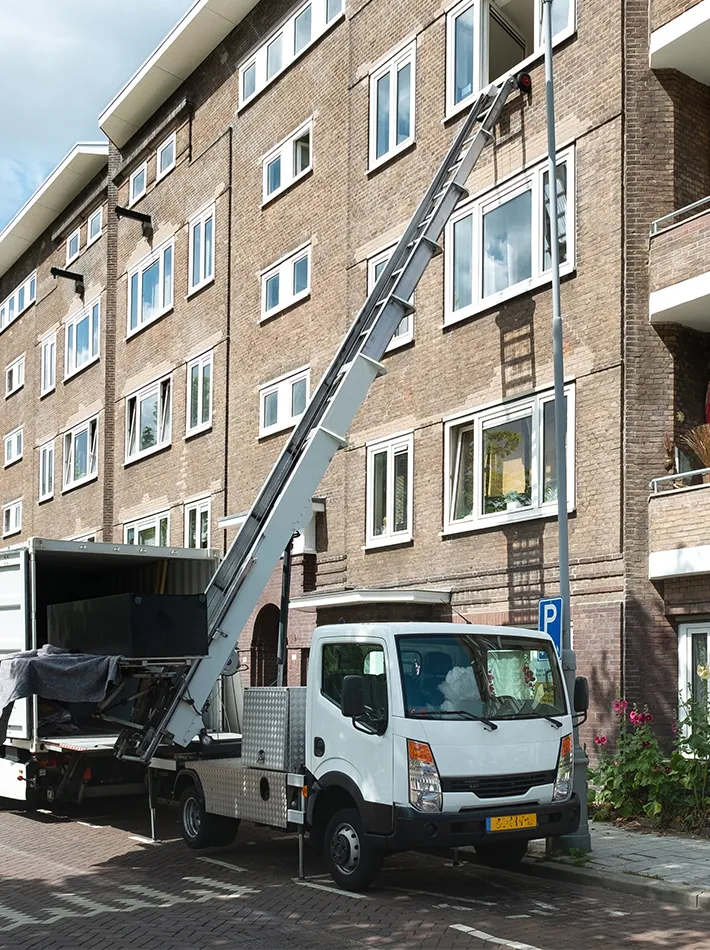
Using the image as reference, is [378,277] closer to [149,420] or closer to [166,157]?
[149,420]

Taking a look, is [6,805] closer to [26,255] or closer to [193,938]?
[193,938]

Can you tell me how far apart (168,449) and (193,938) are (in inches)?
769

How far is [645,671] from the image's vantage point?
47.8 feet

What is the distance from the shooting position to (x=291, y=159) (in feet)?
76.5

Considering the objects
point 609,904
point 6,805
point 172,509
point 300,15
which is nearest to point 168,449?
point 172,509

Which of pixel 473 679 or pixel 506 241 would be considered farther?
pixel 506 241

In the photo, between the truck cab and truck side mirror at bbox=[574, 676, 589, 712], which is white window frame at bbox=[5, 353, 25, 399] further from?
truck side mirror at bbox=[574, 676, 589, 712]

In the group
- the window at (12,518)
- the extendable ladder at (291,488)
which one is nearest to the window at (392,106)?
the extendable ladder at (291,488)

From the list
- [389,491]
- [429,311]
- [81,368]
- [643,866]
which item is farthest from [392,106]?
[81,368]

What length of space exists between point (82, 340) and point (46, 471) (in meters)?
4.45

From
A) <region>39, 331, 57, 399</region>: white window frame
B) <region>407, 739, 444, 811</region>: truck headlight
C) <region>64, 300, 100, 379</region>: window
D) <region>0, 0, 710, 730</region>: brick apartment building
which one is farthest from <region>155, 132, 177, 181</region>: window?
<region>407, 739, 444, 811</region>: truck headlight

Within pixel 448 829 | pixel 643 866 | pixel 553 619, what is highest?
pixel 553 619

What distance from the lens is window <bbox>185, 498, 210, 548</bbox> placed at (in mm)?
25047

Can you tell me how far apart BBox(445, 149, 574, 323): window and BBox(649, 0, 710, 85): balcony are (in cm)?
170
